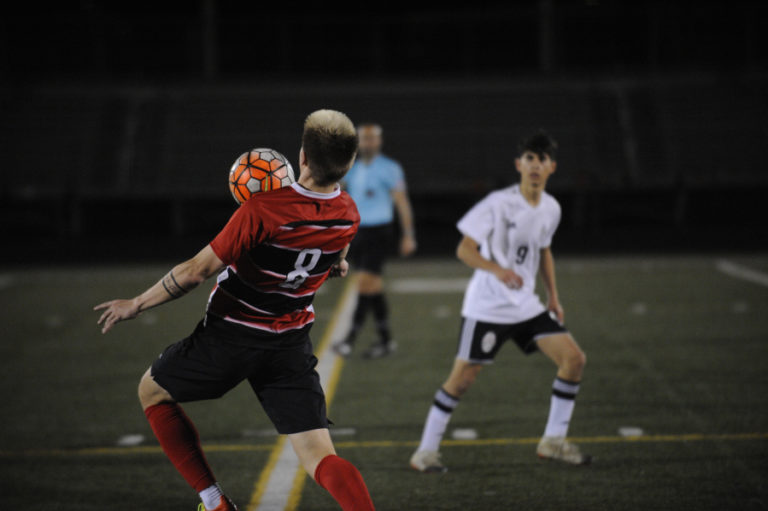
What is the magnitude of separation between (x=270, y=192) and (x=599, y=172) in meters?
20.3

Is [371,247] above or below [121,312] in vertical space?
below

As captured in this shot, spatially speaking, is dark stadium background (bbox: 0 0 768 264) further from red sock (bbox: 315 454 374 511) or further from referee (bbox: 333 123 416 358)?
red sock (bbox: 315 454 374 511)

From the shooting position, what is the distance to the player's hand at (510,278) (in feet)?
14.1

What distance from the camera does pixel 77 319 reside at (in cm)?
1006

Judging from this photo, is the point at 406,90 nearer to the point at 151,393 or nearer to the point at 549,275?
the point at 549,275

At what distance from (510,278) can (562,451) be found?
3.54ft

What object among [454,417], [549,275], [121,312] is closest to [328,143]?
[121,312]

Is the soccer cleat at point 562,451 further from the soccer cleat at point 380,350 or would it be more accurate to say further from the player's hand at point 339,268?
the soccer cleat at point 380,350

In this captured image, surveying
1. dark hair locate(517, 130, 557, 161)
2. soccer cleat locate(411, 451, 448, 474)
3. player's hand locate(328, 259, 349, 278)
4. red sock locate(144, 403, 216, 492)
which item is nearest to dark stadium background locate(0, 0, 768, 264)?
dark hair locate(517, 130, 557, 161)

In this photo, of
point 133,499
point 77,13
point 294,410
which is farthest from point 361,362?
point 77,13

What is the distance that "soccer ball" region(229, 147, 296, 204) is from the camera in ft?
A: 10.3

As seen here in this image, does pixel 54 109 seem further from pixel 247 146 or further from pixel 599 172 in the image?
pixel 599 172

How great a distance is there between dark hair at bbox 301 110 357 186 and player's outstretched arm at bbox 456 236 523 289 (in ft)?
4.91

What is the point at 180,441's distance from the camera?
3379mm
